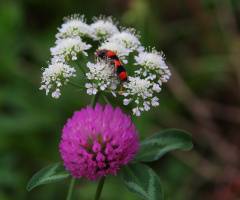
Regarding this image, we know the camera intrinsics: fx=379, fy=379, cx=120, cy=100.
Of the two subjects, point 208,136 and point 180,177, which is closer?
point 180,177

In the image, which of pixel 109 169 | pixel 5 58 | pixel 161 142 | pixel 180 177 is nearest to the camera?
pixel 109 169

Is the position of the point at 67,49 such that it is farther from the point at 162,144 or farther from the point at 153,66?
the point at 162,144

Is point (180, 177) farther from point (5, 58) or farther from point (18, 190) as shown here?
point (5, 58)

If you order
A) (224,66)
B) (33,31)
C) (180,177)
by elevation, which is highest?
(33,31)

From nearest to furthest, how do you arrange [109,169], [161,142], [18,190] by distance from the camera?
[109,169]
[161,142]
[18,190]

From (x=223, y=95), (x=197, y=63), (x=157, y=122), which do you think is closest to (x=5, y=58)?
(x=157, y=122)

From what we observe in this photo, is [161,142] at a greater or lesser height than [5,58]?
lesser
